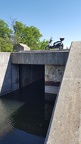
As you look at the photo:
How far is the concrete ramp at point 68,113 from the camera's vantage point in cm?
455

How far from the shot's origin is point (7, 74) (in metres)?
12.9

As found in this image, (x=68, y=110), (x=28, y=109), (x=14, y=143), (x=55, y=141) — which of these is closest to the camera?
(x=55, y=141)

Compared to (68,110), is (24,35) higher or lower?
higher

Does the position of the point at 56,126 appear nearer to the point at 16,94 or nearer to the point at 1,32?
the point at 16,94

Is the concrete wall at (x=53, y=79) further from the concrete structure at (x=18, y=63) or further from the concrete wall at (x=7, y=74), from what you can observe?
the concrete wall at (x=7, y=74)

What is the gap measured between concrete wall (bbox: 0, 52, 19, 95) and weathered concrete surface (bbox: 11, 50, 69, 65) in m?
0.61

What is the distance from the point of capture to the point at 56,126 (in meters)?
4.91

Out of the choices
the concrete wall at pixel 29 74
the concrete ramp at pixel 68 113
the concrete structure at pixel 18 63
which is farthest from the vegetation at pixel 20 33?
the concrete ramp at pixel 68 113

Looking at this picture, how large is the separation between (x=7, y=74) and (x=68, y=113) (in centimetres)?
843

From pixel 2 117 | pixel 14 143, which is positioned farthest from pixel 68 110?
pixel 2 117

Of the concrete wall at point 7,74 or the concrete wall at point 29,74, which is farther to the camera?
the concrete wall at point 29,74

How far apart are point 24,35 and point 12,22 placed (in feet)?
13.5

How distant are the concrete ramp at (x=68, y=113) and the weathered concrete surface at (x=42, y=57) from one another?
372 cm

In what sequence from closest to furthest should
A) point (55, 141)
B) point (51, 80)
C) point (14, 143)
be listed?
point (55, 141) → point (14, 143) → point (51, 80)
